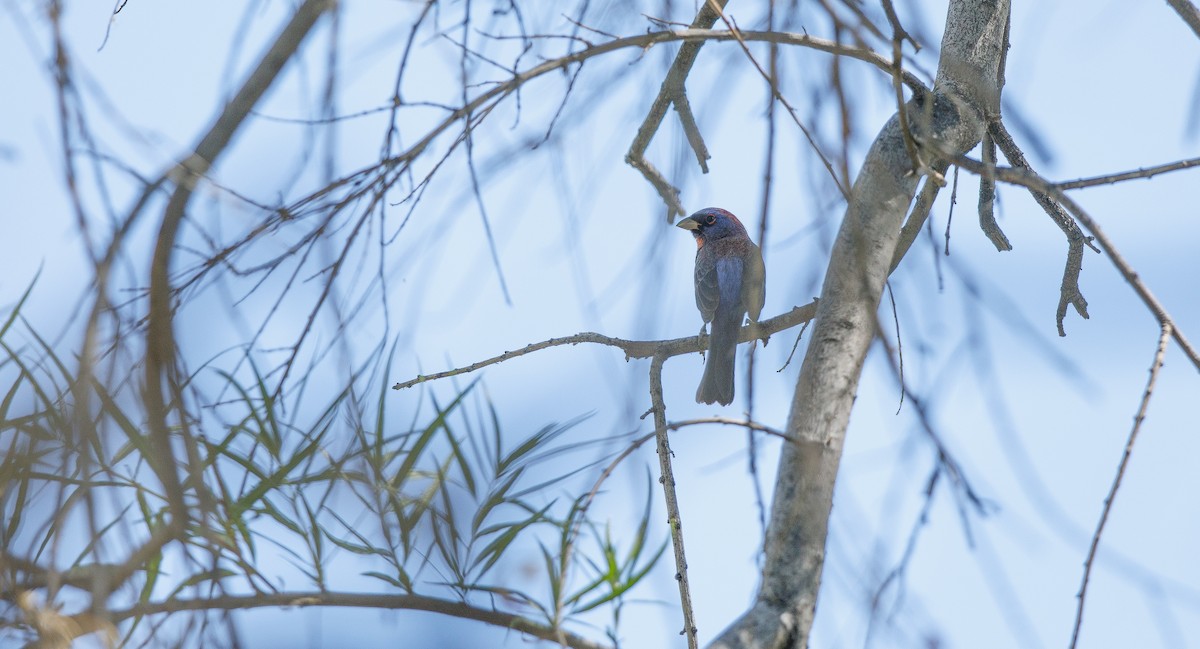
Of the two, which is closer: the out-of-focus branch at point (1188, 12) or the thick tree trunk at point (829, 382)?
the thick tree trunk at point (829, 382)

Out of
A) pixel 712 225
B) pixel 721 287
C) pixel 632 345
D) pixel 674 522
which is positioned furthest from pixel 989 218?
pixel 712 225

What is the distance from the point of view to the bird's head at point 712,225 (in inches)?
254

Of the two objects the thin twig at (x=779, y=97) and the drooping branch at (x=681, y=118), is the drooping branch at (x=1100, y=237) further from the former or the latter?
the drooping branch at (x=681, y=118)

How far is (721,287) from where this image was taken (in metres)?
5.50

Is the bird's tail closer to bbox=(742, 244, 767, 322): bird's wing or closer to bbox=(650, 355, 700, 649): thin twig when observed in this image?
bbox=(742, 244, 767, 322): bird's wing

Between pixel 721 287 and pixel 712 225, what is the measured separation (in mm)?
1120

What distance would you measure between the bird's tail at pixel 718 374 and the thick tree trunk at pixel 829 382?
109 inches

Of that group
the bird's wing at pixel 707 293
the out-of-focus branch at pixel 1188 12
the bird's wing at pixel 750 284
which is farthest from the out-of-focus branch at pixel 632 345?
the bird's wing at pixel 707 293

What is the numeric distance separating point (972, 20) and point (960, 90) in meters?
0.21

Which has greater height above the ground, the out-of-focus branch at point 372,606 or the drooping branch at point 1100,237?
the drooping branch at point 1100,237

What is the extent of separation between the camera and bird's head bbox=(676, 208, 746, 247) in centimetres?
644

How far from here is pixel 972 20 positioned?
226 cm

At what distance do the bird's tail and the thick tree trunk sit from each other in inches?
109

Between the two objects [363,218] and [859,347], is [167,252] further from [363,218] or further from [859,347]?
[859,347]
